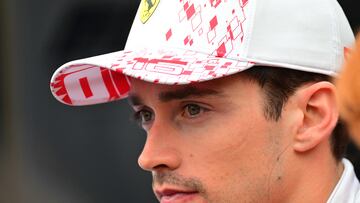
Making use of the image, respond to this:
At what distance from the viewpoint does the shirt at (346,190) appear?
7.96 ft

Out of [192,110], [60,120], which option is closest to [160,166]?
[192,110]

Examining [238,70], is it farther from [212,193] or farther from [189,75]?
[212,193]

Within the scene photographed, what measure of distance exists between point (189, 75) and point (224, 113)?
0.15 metres

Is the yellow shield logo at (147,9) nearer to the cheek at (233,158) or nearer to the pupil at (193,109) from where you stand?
the pupil at (193,109)

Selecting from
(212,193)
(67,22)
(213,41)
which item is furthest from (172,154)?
(67,22)

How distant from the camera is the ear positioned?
240cm

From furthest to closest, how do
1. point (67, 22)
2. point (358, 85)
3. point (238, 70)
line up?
point (67, 22) < point (238, 70) < point (358, 85)

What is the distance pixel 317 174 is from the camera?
8.00ft

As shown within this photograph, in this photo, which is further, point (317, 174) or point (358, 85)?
point (317, 174)

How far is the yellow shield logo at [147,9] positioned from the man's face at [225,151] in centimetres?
27

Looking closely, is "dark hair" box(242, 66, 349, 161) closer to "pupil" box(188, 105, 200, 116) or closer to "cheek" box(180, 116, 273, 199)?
"cheek" box(180, 116, 273, 199)

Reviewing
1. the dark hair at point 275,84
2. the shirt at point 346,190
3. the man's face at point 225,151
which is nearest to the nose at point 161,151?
the man's face at point 225,151

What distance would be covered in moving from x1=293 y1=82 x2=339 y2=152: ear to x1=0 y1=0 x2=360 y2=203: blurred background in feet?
7.89

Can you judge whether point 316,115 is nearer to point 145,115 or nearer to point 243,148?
point 243,148
